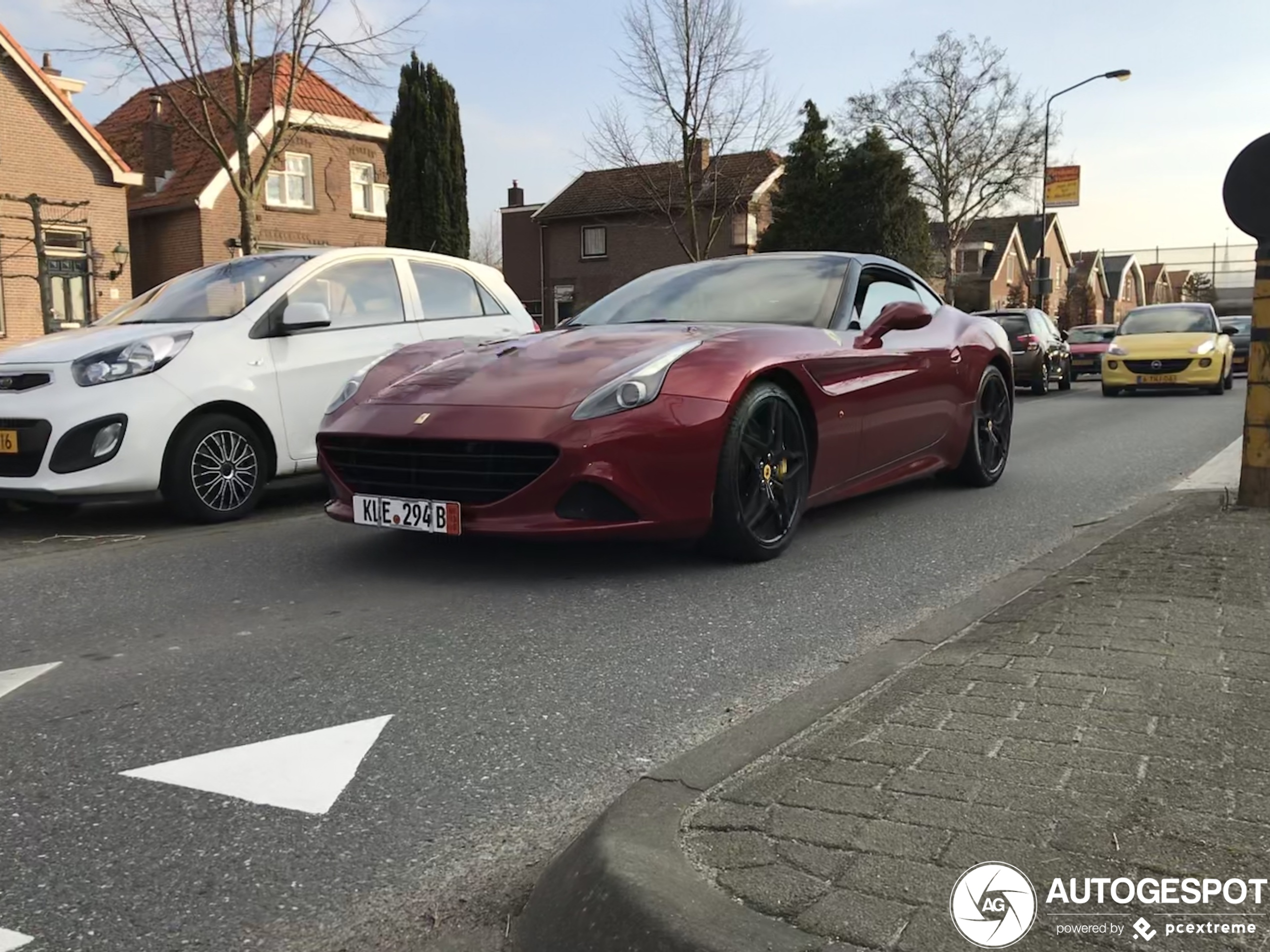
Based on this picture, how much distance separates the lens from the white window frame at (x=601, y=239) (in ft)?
152

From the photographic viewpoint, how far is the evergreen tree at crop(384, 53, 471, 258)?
102 feet

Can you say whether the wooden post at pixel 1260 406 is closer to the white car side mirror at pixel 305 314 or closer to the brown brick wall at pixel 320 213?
the white car side mirror at pixel 305 314

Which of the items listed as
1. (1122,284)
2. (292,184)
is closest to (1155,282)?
(1122,284)

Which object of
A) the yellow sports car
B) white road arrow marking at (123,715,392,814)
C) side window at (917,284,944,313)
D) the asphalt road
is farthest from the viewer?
the yellow sports car

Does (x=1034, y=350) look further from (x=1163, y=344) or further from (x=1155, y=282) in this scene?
(x=1155, y=282)

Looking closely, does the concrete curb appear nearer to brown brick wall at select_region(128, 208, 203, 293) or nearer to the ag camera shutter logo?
the ag camera shutter logo

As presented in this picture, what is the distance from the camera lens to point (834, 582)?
4.59m

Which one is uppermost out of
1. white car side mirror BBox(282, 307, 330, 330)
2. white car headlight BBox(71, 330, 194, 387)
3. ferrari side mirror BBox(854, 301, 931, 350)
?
white car side mirror BBox(282, 307, 330, 330)

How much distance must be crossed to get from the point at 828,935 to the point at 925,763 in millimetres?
764

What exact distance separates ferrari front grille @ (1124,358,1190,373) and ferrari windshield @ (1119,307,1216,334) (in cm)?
93

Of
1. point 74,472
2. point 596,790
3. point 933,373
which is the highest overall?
point 933,373

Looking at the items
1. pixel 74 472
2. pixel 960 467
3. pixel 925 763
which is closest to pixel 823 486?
pixel 960 467

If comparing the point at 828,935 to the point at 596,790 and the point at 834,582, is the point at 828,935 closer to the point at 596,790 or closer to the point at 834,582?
the point at 596,790

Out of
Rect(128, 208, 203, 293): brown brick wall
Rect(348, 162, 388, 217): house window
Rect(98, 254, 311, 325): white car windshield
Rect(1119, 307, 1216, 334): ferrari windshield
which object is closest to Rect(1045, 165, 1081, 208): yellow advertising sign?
Rect(1119, 307, 1216, 334): ferrari windshield
